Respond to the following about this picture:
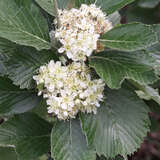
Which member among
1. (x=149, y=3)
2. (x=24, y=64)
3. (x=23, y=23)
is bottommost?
(x=149, y=3)

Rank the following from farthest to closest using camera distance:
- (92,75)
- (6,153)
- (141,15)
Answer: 1. (141,15)
2. (6,153)
3. (92,75)

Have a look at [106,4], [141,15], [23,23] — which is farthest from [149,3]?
[23,23]

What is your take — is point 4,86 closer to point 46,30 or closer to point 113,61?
point 46,30

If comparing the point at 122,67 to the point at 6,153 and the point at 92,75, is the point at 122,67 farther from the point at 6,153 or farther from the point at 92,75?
the point at 6,153

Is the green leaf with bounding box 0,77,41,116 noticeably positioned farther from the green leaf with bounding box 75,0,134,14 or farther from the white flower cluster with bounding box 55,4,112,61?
the green leaf with bounding box 75,0,134,14

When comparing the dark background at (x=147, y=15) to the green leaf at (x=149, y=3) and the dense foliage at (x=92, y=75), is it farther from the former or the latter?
the dense foliage at (x=92, y=75)

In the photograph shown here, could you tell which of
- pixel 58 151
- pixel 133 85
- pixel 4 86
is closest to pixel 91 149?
pixel 58 151
